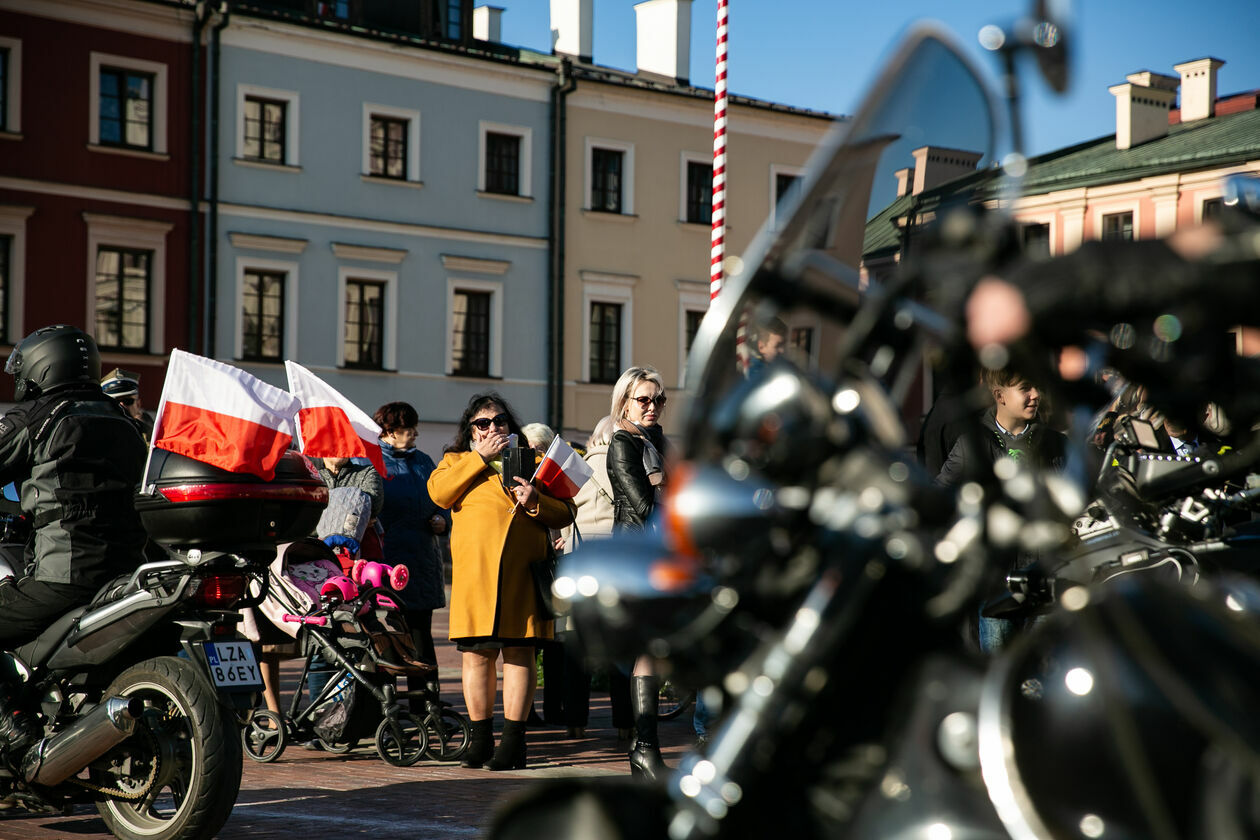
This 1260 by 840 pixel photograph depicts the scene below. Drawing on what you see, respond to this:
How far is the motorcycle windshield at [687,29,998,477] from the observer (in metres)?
2.51

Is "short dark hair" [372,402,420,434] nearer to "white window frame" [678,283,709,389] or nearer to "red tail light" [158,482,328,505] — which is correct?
"red tail light" [158,482,328,505]

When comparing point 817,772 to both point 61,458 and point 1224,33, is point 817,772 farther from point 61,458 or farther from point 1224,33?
point 61,458

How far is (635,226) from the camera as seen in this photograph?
3606 centimetres

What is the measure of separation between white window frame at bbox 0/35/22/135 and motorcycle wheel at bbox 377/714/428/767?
23.3m

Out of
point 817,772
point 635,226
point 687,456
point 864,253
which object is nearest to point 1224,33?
point 864,253

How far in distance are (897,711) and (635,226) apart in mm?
34050

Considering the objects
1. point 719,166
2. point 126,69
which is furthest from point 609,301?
point 719,166

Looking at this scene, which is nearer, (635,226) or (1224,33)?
(1224,33)

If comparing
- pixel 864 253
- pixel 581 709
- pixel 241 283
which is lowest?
pixel 581 709

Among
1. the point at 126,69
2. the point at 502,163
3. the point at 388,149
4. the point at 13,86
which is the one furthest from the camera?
the point at 502,163

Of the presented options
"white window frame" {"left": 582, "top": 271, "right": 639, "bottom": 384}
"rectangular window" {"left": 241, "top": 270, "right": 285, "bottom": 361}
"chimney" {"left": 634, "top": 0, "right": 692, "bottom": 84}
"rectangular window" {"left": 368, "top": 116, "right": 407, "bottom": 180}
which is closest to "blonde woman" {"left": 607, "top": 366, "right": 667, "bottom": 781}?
"rectangular window" {"left": 241, "top": 270, "right": 285, "bottom": 361}

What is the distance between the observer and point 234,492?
236 inches

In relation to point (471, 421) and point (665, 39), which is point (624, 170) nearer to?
point (665, 39)

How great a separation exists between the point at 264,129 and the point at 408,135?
310 cm
